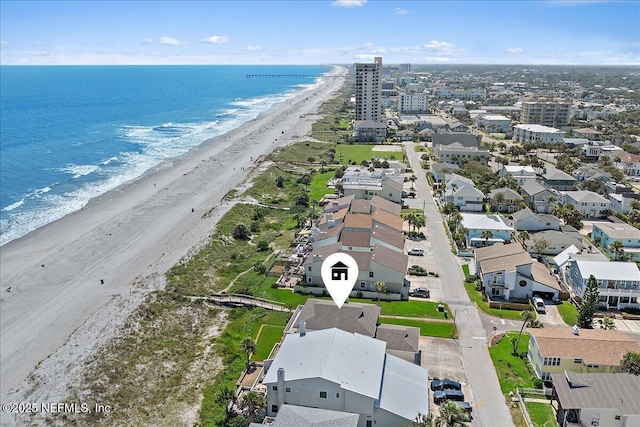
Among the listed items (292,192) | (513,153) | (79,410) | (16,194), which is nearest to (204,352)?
(79,410)

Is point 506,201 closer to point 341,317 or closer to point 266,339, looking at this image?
point 341,317

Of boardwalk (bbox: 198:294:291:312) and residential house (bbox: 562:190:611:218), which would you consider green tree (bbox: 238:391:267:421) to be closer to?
boardwalk (bbox: 198:294:291:312)

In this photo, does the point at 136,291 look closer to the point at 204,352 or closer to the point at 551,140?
the point at 204,352

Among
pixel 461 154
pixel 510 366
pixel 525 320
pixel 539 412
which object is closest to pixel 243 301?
pixel 510 366

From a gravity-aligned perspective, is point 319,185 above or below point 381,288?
above

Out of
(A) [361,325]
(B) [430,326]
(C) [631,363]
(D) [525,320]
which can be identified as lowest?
(B) [430,326]

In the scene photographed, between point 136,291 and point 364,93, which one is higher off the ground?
point 364,93

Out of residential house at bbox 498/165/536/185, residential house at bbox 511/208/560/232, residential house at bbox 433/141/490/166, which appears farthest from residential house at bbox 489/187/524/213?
residential house at bbox 433/141/490/166
